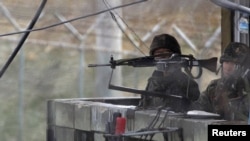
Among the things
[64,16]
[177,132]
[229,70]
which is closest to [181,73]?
[229,70]

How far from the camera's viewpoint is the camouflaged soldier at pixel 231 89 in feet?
16.0

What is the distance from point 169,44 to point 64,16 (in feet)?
11.0

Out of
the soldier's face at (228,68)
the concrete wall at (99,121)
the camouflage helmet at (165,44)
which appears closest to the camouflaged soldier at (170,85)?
the camouflage helmet at (165,44)

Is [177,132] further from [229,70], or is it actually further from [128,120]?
[229,70]

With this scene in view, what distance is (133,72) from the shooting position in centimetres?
1370

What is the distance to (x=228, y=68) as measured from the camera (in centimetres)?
518

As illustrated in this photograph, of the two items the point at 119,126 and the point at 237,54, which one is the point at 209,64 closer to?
the point at 237,54

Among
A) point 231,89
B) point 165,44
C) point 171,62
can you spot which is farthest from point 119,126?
point 165,44

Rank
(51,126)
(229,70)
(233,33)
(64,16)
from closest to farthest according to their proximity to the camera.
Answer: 1. (229,70)
2. (51,126)
3. (233,33)
4. (64,16)

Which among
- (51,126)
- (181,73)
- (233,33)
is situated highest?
(233,33)

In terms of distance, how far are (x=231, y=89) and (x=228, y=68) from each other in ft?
0.63

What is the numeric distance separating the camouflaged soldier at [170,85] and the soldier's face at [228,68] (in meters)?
0.27

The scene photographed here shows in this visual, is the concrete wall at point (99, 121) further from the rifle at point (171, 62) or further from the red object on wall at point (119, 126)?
the rifle at point (171, 62)

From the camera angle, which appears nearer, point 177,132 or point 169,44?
point 177,132
